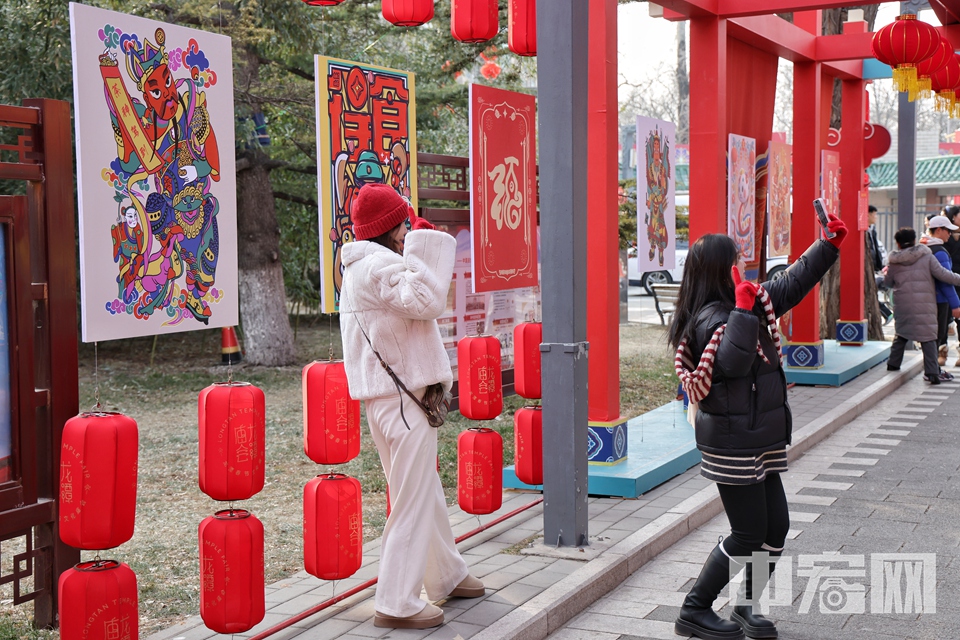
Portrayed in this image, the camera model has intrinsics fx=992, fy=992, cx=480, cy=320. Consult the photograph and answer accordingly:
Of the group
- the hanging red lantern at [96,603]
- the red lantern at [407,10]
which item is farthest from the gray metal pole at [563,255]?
the hanging red lantern at [96,603]

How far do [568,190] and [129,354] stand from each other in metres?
11.3

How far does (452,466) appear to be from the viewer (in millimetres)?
7828

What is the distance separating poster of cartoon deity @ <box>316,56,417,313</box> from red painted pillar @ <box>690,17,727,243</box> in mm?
3823

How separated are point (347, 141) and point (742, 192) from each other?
537 cm

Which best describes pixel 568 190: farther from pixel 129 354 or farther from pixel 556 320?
pixel 129 354

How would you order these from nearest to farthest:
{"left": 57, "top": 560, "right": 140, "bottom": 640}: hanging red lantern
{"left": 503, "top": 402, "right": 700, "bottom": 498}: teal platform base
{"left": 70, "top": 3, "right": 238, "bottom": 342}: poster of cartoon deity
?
{"left": 57, "top": 560, "right": 140, "bottom": 640}: hanging red lantern, {"left": 70, "top": 3, "right": 238, "bottom": 342}: poster of cartoon deity, {"left": 503, "top": 402, "right": 700, "bottom": 498}: teal platform base

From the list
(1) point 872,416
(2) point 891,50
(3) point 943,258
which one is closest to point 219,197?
(2) point 891,50

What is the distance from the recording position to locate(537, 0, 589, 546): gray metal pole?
5.04 m

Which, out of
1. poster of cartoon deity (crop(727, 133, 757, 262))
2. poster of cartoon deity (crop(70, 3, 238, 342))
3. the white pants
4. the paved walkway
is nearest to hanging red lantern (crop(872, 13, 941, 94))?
poster of cartoon deity (crop(727, 133, 757, 262))

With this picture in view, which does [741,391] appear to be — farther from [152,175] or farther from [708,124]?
[708,124]

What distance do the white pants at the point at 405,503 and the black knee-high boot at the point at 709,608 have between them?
3.73 feet

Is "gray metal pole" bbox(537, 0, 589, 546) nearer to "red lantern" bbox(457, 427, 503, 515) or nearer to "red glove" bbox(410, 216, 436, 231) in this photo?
"red lantern" bbox(457, 427, 503, 515)

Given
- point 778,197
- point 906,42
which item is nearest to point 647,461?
point 906,42

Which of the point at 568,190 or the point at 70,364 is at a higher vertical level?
the point at 568,190
